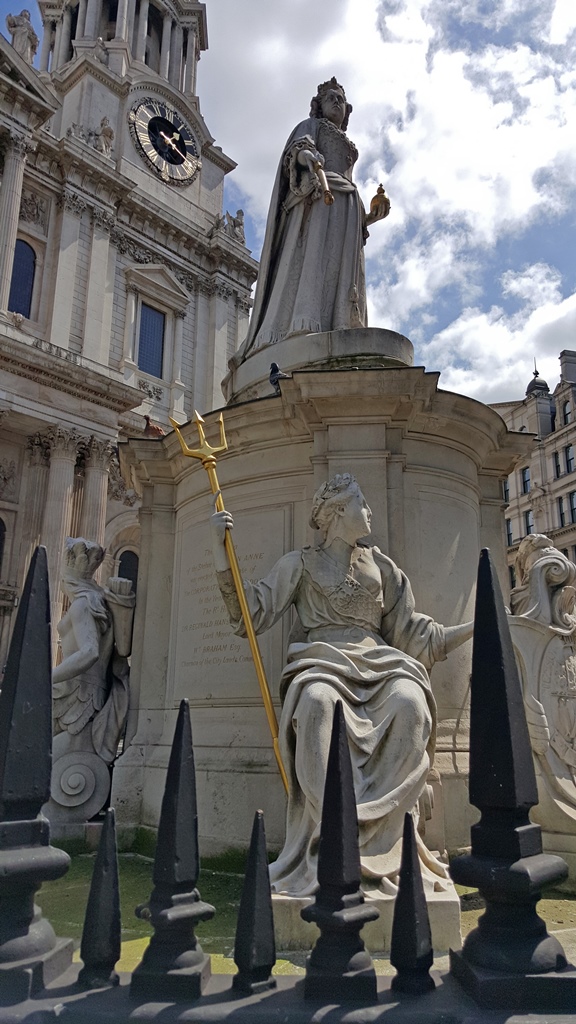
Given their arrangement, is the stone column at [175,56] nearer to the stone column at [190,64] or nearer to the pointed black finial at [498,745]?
the stone column at [190,64]

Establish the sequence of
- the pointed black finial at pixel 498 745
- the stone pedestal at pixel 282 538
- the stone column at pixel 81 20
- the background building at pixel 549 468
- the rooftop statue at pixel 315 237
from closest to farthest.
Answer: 1. the pointed black finial at pixel 498 745
2. the stone pedestal at pixel 282 538
3. the rooftop statue at pixel 315 237
4. the background building at pixel 549 468
5. the stone column at pixel 81 20

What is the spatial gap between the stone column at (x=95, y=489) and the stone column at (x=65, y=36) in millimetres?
26637

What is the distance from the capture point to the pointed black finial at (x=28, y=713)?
5.29ft

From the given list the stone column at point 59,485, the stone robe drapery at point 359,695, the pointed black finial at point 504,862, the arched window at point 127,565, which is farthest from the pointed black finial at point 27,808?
the arched window at point 127,565

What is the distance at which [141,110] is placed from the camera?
124 feet

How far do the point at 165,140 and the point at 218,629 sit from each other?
39.8m

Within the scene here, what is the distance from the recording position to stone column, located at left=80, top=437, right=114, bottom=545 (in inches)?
1089

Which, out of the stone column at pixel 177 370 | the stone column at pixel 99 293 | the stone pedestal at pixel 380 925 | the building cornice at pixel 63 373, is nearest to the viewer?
the stone pedestal at pixel 380 925

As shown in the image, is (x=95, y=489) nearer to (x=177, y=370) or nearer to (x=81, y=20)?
(x=177, y=370)

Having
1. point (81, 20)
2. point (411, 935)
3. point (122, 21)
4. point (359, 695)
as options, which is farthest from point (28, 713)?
point (81, 20)

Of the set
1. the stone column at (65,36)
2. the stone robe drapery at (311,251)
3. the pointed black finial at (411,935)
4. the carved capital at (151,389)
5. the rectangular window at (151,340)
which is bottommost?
the pointed black finial at (411,935)

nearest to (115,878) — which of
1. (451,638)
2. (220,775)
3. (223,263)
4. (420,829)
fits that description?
(420,829)

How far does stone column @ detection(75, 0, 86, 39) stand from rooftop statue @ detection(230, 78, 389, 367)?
4050cm

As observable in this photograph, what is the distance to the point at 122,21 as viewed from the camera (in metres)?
40.9
